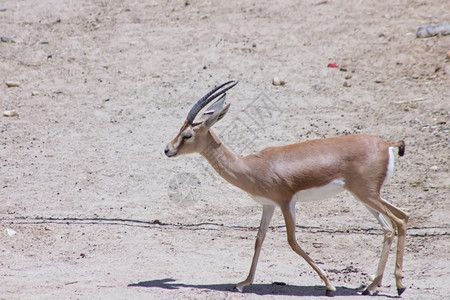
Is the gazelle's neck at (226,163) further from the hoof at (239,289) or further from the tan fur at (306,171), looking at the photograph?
the hoof at (239,289)

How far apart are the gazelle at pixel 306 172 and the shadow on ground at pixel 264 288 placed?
12 cm

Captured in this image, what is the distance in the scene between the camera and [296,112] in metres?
11.0

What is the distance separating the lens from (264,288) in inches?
247

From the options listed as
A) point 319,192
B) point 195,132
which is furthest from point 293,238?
point 195,132

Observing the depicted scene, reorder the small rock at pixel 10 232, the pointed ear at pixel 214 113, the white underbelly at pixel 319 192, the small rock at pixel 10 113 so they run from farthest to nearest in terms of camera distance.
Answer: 1. the small rock at pixel 10 113
2. the small rock at pixel 10 232
3. the pointed ear at pixel 214 113
4. the white underbelly at pixel 319 192

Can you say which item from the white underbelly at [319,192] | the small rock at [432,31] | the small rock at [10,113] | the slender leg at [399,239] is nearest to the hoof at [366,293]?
the slender leg at [399,239]

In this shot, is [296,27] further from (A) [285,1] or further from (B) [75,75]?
(B) [75,75]

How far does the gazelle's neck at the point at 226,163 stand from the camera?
249 inches

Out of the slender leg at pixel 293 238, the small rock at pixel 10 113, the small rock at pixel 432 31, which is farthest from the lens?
the small rock at pixel 432 31

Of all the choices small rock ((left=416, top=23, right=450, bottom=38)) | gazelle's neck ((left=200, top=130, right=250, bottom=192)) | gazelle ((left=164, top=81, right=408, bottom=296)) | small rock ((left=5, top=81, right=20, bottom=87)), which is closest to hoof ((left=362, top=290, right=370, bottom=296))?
gazelle ((left=164, top=81, right=408, bottom=296))

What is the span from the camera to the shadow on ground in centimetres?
609

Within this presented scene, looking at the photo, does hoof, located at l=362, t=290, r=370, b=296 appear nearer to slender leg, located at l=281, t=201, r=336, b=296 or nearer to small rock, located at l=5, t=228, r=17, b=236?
slender leg, located at l=281, t=201, r=336, b=296

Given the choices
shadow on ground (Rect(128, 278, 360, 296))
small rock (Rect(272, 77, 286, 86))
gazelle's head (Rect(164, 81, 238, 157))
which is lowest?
shadow on ground (Rect(128, 278, 360, 296))

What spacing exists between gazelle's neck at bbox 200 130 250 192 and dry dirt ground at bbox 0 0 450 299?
105 centimetres
